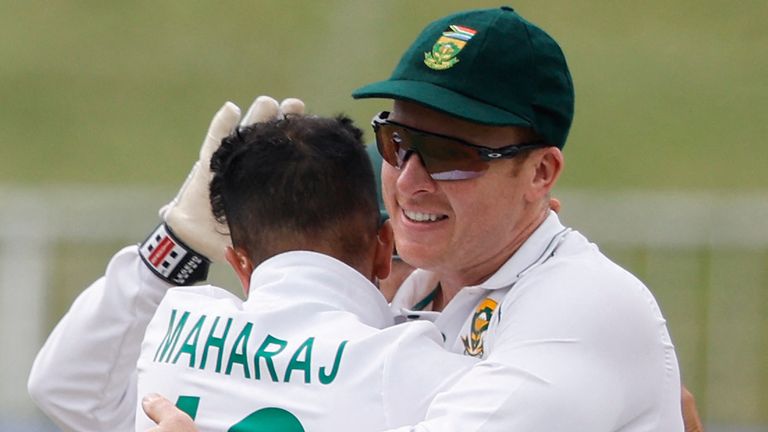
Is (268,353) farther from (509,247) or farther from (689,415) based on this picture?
(689,415)

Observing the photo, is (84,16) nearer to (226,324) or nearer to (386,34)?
(386,34)

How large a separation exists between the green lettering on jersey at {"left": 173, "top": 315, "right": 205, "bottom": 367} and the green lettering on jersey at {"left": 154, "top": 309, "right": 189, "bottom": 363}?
0.03 metres

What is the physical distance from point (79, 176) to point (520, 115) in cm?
1072

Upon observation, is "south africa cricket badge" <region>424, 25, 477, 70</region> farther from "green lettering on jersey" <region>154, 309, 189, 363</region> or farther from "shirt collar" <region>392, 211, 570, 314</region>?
"green lettering on jersey" <region>154, 309, 189, 363</region>

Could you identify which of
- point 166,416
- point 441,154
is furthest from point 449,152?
point 166,416

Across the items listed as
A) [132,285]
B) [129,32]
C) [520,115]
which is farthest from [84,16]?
[520,115]

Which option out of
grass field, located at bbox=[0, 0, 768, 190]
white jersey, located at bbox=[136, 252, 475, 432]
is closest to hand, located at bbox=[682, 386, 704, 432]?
white jersey, located at bbox=[136, 252, 475, 432]

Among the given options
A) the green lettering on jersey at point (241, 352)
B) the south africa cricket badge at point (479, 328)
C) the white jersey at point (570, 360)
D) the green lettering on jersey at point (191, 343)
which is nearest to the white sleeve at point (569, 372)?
the white jersey at point (570, 360)

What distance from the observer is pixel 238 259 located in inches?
106

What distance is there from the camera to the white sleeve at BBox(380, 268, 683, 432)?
7.14ft

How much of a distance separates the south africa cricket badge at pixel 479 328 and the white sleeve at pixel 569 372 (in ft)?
0.34

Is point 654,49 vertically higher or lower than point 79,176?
higher

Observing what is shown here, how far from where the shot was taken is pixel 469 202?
251 cm

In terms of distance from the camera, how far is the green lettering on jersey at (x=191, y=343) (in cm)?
245
